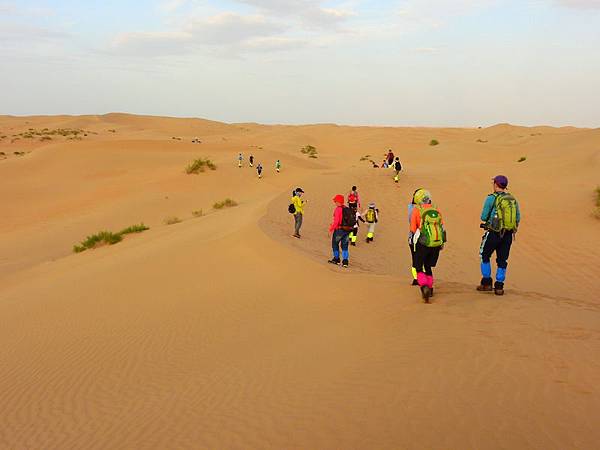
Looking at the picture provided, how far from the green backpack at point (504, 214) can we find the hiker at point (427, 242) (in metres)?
0.84

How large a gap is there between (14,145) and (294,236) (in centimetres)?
5854

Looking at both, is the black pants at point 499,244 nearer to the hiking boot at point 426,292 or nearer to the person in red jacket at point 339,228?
the hiking boot at point 426,292

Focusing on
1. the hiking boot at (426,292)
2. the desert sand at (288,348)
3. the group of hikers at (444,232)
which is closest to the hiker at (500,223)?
the group of hikers at (444,232)

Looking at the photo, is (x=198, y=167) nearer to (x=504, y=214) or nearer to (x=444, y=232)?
(x=444, y=232)

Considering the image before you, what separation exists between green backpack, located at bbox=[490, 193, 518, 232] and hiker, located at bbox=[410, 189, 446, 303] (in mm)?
836

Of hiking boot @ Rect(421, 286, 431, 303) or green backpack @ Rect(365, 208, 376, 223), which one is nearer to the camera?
hiking boot @ Rect(421, 286, 431, 303)

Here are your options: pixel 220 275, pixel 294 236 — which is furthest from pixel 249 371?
pixel 294 236

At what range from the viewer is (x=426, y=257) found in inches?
258

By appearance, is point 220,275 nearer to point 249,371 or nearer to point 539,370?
point 249,371

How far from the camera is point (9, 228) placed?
74.4 feet

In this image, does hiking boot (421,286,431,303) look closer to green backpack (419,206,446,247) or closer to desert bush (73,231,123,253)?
green backpack (419,206,446,247)

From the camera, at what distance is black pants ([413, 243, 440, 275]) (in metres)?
6.54

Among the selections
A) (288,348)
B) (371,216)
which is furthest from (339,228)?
(371,216)

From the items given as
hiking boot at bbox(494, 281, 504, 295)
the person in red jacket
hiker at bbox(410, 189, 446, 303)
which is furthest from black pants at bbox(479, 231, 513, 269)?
the person in red jacket
